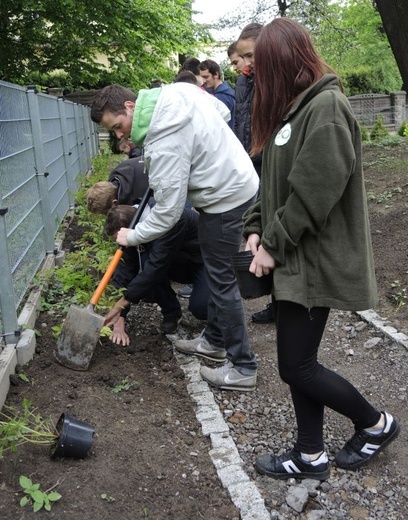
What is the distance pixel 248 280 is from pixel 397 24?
581 cm

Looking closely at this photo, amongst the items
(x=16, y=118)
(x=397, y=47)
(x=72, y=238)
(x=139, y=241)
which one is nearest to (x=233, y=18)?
(x=397, y=47)

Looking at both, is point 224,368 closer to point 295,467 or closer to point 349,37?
point 295,467

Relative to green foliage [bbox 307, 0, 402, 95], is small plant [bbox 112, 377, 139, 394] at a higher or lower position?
lower

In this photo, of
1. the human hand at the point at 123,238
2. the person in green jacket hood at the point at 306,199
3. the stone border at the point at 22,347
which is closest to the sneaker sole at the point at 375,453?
the person in green jacket hood at the point at 306,199

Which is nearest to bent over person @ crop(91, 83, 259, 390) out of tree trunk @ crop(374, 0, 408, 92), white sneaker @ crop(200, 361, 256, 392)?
white sneaker @ crop(200, 361, 256, 392)

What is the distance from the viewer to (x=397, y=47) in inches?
279

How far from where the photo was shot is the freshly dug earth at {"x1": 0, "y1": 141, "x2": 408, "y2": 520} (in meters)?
2.41

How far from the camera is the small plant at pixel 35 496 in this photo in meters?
2.21

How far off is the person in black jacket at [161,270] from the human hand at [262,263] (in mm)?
1452

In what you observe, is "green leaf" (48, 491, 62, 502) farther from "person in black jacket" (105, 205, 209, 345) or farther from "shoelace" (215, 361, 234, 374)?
"person in black jacket" (105, 205, 209, 345)

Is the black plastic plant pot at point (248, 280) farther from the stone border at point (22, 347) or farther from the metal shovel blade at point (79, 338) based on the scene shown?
the stone border at point (22, 347)

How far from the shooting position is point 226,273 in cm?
328

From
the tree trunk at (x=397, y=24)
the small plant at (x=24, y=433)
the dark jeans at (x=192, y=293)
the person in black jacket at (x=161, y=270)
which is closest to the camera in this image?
the small plant at (x=24, y=433)

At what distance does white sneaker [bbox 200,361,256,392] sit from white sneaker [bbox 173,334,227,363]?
0.32 metres
